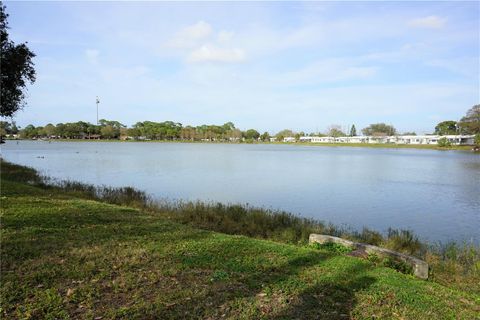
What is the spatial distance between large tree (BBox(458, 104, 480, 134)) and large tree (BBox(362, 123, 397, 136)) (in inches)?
1821

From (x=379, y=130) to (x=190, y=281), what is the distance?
180 metres

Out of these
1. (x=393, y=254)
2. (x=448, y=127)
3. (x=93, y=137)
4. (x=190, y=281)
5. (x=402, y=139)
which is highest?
(x=448, y=127)

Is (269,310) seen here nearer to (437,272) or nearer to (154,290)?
(154,290)

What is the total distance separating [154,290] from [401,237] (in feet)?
28.6

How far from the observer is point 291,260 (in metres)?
6.59

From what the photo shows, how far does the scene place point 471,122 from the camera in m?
107

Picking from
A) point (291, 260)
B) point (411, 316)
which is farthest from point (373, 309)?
point (291, 260)

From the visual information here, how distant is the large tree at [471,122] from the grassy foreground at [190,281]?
386 ft

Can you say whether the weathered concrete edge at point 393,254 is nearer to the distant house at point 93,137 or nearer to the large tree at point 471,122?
the large tree at point 471,122

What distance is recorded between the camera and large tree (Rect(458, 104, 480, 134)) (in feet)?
341

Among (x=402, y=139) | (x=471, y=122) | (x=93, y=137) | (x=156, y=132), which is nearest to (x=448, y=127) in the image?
(x=402, y=139)

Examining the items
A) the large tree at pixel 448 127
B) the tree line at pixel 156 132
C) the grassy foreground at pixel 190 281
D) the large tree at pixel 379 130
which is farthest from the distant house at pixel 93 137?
the grassy foreground at pixel 190 281

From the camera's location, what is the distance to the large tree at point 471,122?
103812 mm

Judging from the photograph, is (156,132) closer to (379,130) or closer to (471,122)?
(379,130)
